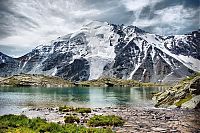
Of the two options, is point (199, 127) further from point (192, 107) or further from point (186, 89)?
point (186, 89)

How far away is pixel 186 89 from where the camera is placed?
78.7 metres

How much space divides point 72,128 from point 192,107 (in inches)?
1647

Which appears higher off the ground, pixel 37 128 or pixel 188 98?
pixel 188 98

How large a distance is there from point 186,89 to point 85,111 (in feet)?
93.8

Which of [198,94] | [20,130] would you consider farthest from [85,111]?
[20,130]

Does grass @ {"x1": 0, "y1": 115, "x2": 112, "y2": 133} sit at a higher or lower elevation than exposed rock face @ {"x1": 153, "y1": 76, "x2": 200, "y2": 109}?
lower

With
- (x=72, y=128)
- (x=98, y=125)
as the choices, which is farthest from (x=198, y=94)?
(x=72, y=128)

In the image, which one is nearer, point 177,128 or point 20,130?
point 20,130

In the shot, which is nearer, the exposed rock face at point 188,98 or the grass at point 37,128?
the grass at point 37,128

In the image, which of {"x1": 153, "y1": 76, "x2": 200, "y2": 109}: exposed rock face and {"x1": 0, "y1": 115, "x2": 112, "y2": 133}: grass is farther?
{"x1": 153, "y1": 76, "x2": 200, "y2": 109}: exposed rock face

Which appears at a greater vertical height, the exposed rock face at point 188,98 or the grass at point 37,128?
the exposed rock face at point 188,98

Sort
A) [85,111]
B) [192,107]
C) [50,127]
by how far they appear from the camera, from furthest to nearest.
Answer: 1. [192,107]
2. [85,111]
3. [50,127]

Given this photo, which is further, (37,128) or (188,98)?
(188,98)

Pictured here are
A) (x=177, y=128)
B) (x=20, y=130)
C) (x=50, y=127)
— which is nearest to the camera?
(x=20, y=130)
